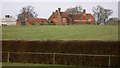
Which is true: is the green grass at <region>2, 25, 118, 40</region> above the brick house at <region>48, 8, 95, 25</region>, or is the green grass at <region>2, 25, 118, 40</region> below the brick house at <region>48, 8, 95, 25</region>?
below

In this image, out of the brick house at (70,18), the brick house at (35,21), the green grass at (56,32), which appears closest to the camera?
the green grass at (56,32)

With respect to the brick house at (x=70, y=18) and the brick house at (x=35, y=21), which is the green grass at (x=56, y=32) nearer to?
the brick house at (x=35, y=21)

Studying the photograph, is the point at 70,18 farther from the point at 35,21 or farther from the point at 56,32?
the point at 56,32

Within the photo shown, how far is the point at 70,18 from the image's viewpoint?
27.7 metres

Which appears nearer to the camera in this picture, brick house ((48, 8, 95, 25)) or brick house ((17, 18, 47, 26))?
brick house ((17, 18, 47, 26))

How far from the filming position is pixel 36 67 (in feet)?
39.3

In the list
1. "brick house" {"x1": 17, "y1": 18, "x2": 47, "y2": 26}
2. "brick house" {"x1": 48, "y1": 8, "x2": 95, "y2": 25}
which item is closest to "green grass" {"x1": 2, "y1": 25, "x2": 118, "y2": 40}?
"brick house" {"x1": 17, "y1": 18, "x2": 47, "y2": 26}

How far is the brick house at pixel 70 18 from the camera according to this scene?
84.7 feet

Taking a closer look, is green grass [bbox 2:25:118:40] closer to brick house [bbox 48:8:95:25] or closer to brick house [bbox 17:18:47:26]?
brick house [bbox 17:18:47:26]

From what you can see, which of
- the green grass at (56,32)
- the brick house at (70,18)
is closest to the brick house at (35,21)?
the brick house at (70,18)

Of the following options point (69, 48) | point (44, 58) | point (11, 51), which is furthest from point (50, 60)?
point (11, 51)

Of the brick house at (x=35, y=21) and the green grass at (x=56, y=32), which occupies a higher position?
the brick house at (x=35, y=21)

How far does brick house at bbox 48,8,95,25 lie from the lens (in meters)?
25.8

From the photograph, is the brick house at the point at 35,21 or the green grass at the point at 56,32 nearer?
the green grass at the point at 56,32
